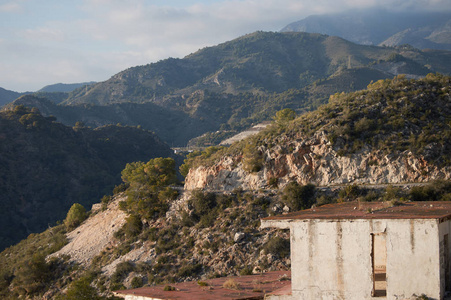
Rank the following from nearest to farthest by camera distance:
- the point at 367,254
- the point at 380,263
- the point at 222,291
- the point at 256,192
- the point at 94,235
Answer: the point at 367,254, the point at 222,291, the point at 380,263, the point at 256,192, the point at 94,235

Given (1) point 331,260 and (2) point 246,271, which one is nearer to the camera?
(1) point 331,260

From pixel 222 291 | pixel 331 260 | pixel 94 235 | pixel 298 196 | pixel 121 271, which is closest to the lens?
pixel 331 260

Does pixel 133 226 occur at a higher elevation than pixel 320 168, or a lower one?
lower

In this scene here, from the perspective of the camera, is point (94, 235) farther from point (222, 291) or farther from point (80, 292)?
point (222, 291)

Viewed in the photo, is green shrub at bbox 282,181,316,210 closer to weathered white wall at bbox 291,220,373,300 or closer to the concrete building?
the concrete building

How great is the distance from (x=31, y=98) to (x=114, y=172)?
195 ft

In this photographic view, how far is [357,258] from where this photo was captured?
39.1ft

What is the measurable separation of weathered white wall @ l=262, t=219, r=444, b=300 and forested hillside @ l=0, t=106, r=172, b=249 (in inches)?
2431

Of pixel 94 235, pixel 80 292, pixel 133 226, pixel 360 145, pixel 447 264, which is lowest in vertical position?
pixel 94 235

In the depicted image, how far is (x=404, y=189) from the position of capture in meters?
27.2

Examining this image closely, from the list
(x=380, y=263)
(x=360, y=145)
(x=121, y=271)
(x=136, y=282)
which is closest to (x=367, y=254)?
(x=380, y=263)

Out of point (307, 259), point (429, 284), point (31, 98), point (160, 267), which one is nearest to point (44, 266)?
point (160, 267)

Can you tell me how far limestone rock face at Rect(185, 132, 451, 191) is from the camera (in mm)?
30438

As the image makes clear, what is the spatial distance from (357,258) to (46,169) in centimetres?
8189
